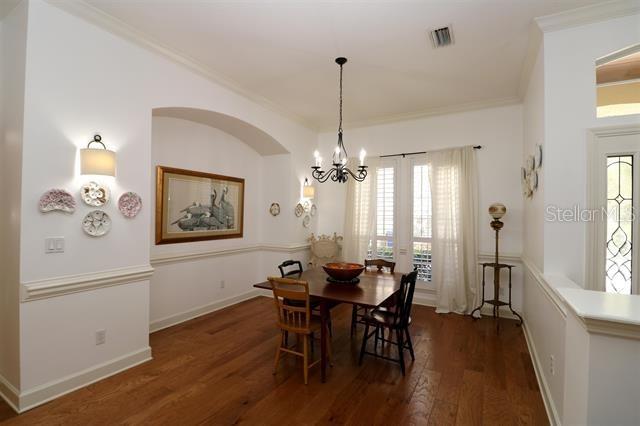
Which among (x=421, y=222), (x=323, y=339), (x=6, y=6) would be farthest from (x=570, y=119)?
(x=6, y=6)

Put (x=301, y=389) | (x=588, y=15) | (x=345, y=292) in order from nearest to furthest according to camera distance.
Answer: (x=588, y=15)
(x=301, y=389)
(x=345, y=292)

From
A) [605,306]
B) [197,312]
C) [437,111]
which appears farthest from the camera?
[437,111]

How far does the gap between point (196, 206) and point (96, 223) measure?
1675mm

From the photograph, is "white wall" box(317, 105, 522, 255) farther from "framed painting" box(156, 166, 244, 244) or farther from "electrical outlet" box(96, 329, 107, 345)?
"electrical outlet" box(96, 329, 107, 345)

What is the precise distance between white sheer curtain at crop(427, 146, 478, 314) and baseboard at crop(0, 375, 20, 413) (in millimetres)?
4685

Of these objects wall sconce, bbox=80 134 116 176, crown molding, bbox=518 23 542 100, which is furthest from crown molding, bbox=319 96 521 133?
wall sconce, bbox=80 134 116 176

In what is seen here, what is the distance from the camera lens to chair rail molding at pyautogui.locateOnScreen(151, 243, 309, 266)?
12.4 feet

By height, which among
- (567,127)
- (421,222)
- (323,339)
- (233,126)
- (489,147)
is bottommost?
(323,339)

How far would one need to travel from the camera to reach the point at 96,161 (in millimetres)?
2443

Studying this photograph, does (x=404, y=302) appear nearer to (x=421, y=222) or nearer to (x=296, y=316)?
(x=296, y=316)

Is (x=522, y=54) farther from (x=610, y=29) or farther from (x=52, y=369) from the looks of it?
(x=52, y=369)

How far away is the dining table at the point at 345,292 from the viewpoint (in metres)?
2.57

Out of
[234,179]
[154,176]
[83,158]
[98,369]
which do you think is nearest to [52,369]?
[98,369]

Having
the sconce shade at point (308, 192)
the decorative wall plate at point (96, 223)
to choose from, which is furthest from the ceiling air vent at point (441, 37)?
the decorative wall plate at point (96, 223)
